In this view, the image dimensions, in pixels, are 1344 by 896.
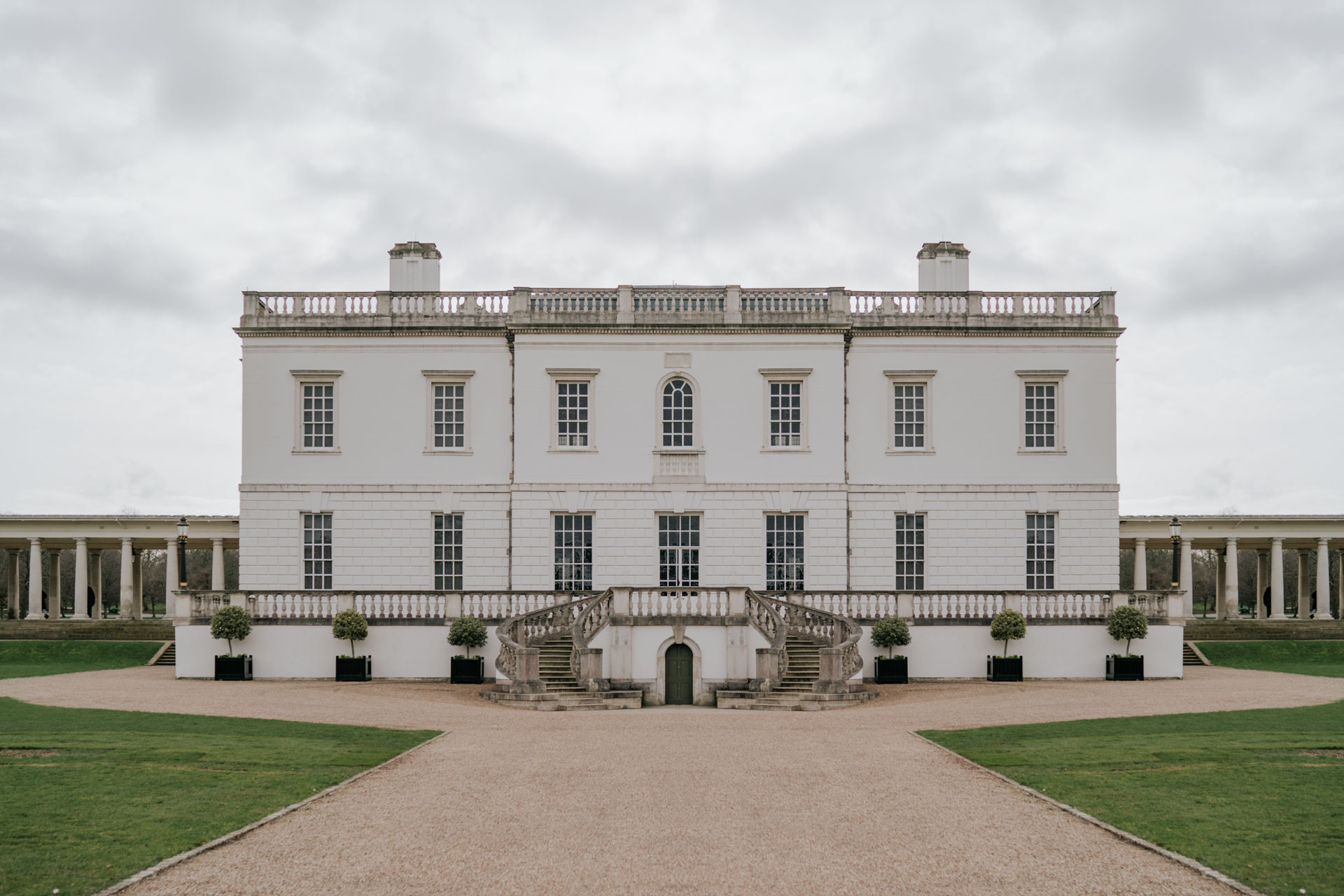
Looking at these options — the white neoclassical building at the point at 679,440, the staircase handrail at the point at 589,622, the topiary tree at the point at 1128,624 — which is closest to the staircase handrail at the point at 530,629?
the staircase handrail at the point at 589,622

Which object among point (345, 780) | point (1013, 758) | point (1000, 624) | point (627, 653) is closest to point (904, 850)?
point (1013, 758)

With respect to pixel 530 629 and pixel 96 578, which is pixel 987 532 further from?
pixel 96 578

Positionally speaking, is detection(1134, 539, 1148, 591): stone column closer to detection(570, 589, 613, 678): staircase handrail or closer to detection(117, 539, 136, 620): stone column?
detection(570, 589, 613, 678): staircase handrail

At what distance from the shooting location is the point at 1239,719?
19688 millimetres

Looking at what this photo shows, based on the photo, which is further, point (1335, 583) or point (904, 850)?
point (1335, 583)

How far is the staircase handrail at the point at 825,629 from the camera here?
25328 mm

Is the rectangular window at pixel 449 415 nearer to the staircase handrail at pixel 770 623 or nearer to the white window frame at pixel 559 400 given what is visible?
the white window frame at pixel 559 400

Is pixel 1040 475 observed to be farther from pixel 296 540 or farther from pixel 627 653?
pixel 296 540

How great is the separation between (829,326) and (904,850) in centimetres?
2278

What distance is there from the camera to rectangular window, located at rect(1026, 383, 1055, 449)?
109 feet

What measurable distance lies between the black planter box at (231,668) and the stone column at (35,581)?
25.7m

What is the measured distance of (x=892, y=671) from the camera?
1141 inches

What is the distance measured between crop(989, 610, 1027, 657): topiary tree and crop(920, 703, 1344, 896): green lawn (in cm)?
835

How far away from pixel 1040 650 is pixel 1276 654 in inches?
534
